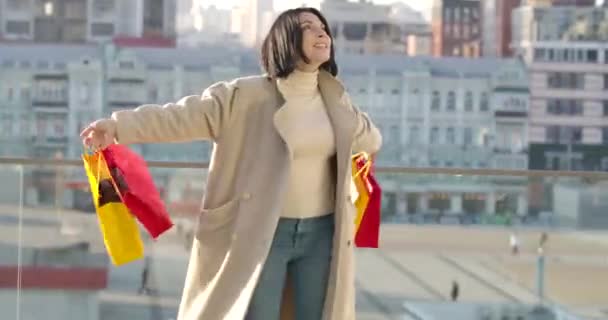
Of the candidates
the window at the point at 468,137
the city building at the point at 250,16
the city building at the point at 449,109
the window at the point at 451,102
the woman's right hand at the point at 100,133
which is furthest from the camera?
the window at the point at 451,102

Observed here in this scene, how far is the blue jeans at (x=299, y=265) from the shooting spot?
1.61 metres

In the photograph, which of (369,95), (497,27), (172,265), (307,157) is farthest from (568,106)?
(307,157)

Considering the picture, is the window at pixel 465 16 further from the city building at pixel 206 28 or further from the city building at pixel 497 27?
the city building at pixel 206 28

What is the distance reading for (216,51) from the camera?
1718 inches

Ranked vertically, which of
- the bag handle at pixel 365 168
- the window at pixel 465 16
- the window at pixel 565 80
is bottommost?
the window at pixel 565 80

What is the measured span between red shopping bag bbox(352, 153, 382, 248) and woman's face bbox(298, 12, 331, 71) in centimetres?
23

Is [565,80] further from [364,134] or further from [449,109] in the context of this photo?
[364,134]

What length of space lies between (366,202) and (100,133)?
0.45 meters

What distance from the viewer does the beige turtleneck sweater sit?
1.60 metres

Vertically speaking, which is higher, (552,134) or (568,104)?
(568,104)

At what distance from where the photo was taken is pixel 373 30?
4712 centimetres

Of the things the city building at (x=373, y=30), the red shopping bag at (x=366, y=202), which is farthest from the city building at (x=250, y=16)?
the red shopping bag at (x=366, y=202)

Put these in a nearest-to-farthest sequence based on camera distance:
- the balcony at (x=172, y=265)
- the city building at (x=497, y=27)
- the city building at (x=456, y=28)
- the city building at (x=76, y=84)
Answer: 1. the balcony at (x=172, y=265)
2. the city building at (x=76, y=84)
3. the city building at (x=456, y=28)
4. the city building at (x=497, y=27)

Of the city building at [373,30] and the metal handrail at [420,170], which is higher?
the city building at [373,30]
